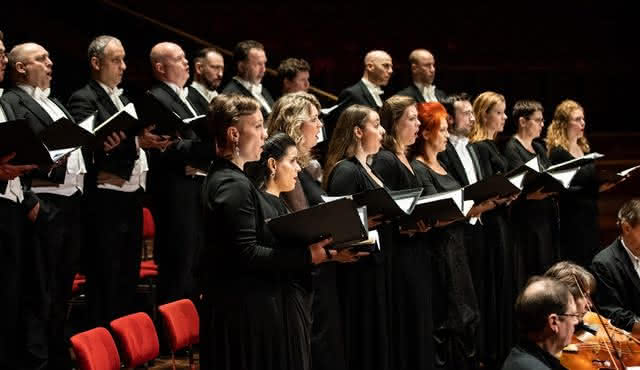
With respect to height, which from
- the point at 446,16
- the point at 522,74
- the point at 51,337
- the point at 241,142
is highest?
the point at 446,16

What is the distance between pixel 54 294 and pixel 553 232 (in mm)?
3304

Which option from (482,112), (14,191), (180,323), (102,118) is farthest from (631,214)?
(14,191)

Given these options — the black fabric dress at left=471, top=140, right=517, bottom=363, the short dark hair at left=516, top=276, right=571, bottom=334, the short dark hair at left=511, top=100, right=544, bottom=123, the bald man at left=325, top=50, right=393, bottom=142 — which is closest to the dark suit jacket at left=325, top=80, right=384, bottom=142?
the bald man at left=325, top=50, right=393, bottom=142

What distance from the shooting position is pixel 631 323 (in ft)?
15.1

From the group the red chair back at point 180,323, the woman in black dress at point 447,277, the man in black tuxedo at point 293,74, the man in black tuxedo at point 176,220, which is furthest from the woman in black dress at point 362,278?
the man in black tuxedo at point 293,74

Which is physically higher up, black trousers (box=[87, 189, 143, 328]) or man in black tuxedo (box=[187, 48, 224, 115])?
man in black tuxedo (box=[187, 48, 224, 115])

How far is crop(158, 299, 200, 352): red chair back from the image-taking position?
4.12m

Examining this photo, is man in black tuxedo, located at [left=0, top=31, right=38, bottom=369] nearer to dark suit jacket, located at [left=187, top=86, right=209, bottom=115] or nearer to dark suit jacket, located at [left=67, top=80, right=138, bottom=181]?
dark suit jacket, located at [left=67, top=80, right=138, bottom=181]

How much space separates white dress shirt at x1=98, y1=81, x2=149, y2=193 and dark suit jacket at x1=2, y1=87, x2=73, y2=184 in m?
0.52

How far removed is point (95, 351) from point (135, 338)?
0.38 metres

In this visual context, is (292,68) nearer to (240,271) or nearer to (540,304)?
(240,271)

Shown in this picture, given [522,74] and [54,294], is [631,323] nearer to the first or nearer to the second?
[54,294]

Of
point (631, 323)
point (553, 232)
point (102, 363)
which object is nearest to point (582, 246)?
point (553, 232)

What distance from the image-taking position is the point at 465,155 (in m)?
5.89
